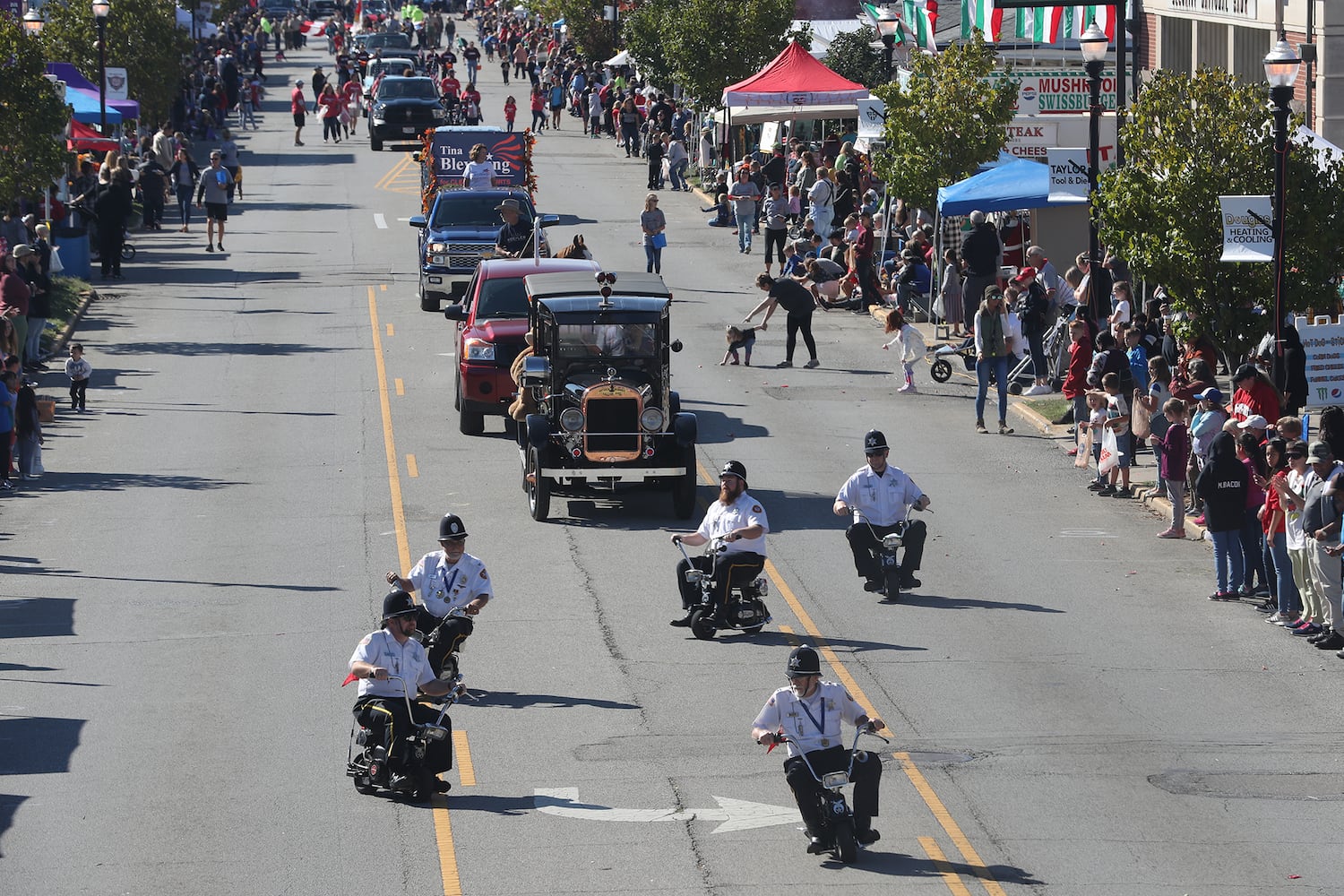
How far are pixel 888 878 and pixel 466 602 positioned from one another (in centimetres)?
456

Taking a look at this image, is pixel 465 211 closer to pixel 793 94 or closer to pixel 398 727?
pixel 793 94

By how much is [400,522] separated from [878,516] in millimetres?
5511

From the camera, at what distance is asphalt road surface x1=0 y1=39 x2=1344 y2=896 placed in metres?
12.2

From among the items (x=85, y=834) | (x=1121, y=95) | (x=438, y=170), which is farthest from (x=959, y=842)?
(x=438, y=170)

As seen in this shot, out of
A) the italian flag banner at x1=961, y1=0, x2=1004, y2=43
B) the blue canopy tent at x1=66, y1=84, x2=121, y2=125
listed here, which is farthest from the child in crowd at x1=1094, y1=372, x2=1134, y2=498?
the blue canopy tent at x1=66, y1=84, x2=121, y2=125

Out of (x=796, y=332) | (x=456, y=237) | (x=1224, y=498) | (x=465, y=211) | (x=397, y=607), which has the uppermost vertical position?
(x=465, y=211)

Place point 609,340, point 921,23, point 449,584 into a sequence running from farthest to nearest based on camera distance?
point 921,23 < point 609,340 < point 449,584

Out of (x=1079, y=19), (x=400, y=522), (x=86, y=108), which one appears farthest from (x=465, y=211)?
(x=400, y=522)

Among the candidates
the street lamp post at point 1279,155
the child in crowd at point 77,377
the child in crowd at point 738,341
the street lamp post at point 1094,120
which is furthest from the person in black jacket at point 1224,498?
the child in crowd at point 77,377

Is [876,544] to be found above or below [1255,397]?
below

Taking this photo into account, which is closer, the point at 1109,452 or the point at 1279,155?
the point at 1279,155

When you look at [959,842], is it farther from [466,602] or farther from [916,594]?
[916,594]

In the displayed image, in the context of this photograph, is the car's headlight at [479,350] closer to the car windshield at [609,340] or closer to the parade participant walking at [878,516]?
the car windshield at [609,340]

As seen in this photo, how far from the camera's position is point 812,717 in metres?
12.1
